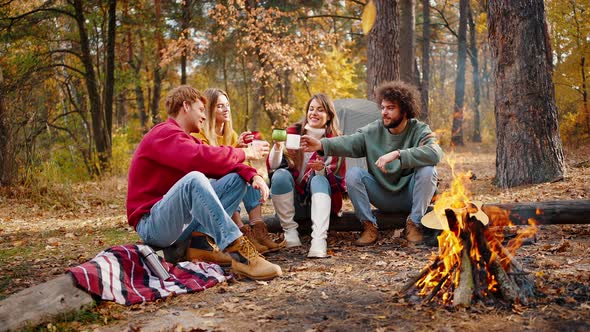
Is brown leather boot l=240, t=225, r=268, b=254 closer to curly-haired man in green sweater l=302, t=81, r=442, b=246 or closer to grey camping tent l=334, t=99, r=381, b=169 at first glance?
curly-haired man in green sweater l=302, t=81, r=442, b=246

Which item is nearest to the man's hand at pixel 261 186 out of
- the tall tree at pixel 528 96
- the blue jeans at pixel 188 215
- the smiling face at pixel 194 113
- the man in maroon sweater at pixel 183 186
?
the man in maroon sweater at pixel 183 186

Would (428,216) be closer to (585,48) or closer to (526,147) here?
(526,147)

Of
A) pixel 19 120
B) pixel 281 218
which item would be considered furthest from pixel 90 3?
pixel 281 218

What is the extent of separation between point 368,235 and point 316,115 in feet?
3.89

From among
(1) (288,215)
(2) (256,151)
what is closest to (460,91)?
(1) (288,215)

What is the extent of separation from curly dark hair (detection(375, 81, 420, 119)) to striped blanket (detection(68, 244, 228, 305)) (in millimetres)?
2098

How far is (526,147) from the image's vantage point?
6.81 metres

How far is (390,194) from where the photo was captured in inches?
192

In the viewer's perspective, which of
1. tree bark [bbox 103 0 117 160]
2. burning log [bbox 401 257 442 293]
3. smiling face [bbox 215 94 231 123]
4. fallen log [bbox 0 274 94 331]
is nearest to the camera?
fallen log [bbox 0 274 94 331]

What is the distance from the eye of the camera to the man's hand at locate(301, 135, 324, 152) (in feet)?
15.1

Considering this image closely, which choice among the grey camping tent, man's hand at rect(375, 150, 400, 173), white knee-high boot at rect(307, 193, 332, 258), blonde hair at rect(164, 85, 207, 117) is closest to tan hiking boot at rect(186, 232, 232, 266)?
white knee-high boot at rect(307, 193, 332, 258)

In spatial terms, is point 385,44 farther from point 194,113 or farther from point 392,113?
point 194,113

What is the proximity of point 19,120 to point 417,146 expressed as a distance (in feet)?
24.2

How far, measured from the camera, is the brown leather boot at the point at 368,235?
190 inches
